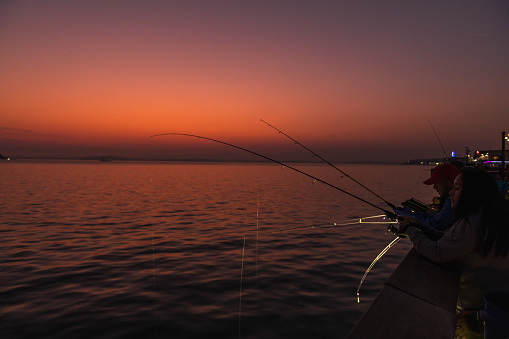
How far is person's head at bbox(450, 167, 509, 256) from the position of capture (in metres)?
2.65

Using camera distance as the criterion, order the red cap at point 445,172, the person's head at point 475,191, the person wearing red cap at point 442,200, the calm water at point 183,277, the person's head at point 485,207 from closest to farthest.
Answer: the person's head at point 485,207 → the person's head at point 475,191 → the person wearing red cap at point 442,200 → the calm water at point 183,277 → the red cap at point 445,172

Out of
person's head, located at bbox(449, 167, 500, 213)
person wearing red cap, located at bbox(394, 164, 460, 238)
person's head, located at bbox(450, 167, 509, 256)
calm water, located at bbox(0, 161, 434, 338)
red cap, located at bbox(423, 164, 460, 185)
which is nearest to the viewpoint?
person's head, located at bbox(450, 167, 509, 256)

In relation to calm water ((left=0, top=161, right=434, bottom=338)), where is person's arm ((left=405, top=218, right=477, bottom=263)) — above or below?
above

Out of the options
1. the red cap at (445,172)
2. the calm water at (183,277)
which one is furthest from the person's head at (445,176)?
the calm water at (183,277)

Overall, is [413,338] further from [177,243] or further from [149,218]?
[149,218]

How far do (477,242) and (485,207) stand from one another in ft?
1.04

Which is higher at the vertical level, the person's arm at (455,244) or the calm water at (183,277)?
the person's arm at (455,244)

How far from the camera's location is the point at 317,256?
30.7 feet

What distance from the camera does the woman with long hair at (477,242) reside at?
8.81 ft

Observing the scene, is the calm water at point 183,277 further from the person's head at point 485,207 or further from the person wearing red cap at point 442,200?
the person's head at point 485,207

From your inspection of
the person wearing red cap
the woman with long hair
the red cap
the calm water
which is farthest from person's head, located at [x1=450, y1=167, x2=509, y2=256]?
the calm water

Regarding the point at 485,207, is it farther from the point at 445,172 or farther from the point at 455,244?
the point at 445,172

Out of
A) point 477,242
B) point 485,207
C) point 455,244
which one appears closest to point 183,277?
point 455,244

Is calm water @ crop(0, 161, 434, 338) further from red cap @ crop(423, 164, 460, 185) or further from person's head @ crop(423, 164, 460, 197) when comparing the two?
red cap @ crop(423, 164, 460, 185)
